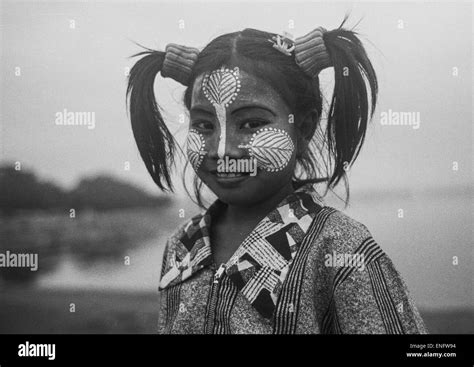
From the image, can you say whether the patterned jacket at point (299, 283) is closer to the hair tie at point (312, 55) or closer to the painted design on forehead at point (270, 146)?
the painted design on forehead at point (270, 146)

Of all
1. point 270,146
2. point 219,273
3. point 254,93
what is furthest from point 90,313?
point 254,93

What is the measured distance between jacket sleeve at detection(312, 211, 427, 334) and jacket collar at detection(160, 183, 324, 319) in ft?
0.44

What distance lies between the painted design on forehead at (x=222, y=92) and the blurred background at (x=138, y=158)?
184mm

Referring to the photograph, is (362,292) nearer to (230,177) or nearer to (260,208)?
(260,208)

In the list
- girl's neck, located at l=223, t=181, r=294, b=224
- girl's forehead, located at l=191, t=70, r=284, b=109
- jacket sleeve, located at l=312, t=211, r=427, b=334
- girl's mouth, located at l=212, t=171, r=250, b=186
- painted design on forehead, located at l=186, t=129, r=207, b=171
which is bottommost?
jacket sleeve, located at l=312, t=211, r=427, b=334

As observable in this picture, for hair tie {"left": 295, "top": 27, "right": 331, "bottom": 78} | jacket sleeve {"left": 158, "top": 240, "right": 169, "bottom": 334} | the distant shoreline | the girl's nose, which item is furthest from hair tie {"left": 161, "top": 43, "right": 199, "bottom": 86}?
the distant shoreline

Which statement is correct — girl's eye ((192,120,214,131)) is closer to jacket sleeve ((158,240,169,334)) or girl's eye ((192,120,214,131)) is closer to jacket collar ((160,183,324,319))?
jacket collar ((160,183,324,319))

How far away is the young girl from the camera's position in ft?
8.22

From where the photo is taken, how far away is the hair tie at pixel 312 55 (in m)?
2.59
